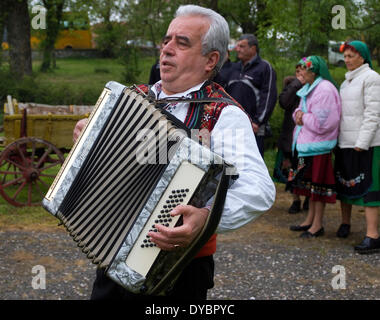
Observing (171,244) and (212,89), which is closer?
(171,244)

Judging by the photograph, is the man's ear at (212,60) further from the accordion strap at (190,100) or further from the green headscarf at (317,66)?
the green headscarf at (317,66)

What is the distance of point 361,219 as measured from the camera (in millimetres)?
6332

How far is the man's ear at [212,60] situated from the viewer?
7.53 ft

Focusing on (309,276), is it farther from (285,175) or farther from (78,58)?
(78,58)

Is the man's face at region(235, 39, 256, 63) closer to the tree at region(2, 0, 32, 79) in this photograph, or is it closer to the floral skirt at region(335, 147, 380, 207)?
the floral skirt at region(335, 147, 380, 207)

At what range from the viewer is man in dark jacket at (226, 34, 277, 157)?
583 cm

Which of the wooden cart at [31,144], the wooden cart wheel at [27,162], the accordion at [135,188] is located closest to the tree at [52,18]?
the wooden cart at [31,144]

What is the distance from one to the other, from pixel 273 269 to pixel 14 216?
10.7 ft

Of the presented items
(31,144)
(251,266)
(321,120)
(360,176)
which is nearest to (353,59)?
(321,120)

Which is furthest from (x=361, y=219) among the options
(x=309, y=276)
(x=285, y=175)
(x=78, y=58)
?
(x=78, y=58)

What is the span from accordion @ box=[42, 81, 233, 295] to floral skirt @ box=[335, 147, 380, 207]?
11.3ft

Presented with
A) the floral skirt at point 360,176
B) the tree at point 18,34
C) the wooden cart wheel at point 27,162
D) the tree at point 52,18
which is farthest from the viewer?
the tree at point 52,18

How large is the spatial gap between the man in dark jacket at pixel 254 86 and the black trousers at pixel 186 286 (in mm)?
3693

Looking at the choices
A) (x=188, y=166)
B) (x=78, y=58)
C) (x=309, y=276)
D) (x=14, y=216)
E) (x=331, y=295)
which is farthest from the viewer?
(x=78, y=58)
